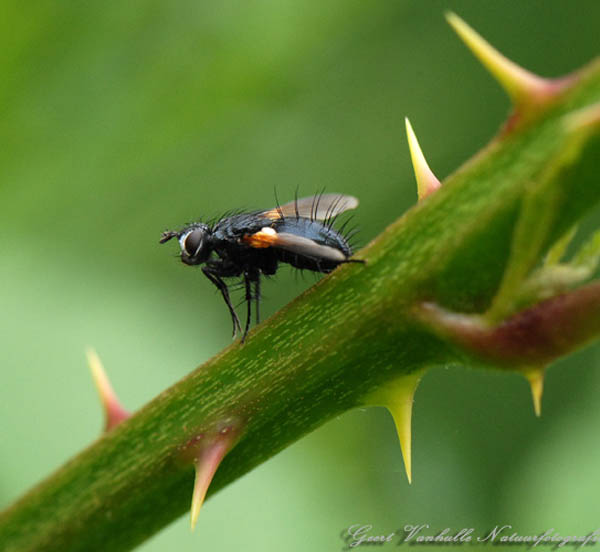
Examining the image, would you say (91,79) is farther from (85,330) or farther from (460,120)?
(460,120)

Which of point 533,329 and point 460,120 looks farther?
point 460,120

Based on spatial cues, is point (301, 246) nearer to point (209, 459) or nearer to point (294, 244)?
point (294, 244)

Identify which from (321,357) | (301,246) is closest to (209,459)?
(321,357)

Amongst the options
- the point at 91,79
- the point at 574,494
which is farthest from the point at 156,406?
the point at 91,79

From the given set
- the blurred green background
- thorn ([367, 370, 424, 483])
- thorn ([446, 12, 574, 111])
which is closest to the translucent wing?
thorn ([367, 370, 424, 483])

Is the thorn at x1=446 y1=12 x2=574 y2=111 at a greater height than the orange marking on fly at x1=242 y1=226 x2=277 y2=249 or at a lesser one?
lesser

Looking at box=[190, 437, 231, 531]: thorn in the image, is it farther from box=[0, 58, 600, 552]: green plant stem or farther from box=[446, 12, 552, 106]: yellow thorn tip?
box=[446, 12, 552, 106]: yellow thorn tip

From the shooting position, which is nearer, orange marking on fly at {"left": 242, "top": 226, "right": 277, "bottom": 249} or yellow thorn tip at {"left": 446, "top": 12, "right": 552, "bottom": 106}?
yellow thorn tip at {"left": 446, "top": 12, "right": 552, "bottom": 106}
